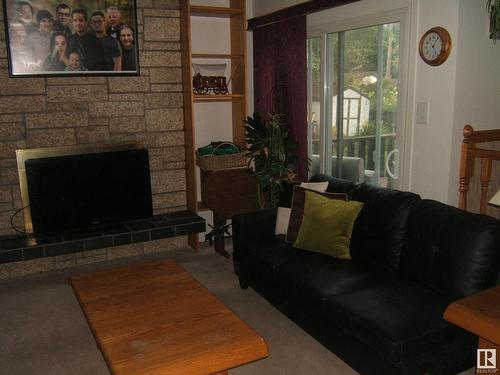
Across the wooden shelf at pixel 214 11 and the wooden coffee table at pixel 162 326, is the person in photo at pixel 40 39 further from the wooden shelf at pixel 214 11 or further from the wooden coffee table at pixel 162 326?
the wooden coffee table at pixel 162 326

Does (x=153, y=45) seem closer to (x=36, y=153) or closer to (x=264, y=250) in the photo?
(x=36, y=153)

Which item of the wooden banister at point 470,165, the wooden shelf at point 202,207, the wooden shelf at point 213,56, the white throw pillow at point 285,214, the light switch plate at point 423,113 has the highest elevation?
the wooden shelf at point 213,56

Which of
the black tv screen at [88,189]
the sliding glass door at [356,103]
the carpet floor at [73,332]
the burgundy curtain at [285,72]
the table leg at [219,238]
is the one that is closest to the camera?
the carpet floor at [73,332]

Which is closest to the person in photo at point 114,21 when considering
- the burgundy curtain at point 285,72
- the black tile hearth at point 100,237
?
the burgundy curtain at point 285,72

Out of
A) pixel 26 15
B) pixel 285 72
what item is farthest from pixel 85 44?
pixel 285 72

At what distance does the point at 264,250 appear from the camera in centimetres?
327

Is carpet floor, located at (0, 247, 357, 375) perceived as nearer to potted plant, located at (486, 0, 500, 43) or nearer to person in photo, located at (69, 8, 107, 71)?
person in photo, located at (69, 8, 107, 71)

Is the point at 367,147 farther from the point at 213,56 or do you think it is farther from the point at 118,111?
the point at 118,111

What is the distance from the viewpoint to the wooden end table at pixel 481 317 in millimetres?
1886

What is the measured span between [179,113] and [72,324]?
2123 millimetres

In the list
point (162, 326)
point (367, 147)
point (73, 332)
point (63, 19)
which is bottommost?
point (73, 332)

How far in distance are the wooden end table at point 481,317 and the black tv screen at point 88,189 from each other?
289cm

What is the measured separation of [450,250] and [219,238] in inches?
89.9

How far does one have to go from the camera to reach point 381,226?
295cm
